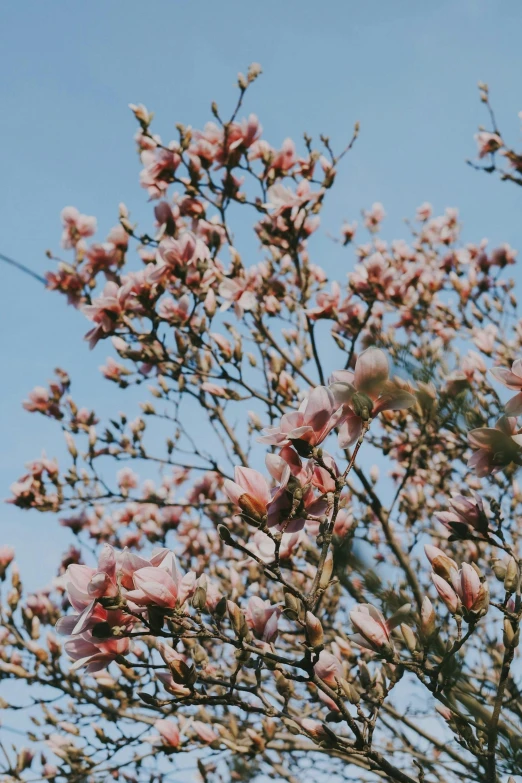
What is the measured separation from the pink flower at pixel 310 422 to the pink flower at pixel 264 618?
0.39 metres

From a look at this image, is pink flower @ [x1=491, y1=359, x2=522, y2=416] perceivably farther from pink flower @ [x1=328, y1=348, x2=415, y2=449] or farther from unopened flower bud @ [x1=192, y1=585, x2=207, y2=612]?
unopened flower bud @ [x1=192, y1=585, x2=207, y2=612]

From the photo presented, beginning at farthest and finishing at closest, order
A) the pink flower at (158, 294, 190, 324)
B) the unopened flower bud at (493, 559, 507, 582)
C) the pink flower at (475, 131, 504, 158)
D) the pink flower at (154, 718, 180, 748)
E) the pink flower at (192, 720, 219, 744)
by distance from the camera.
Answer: the pink flower at (475, 131, 504, 158) → the pink flower at (158, 294, 190, 324) → the pink flower at (192, 720, 219, 744) → the pink flower at (154, 718, 180, 748) → the unopened flower bud at (493, 559, 507, 582)

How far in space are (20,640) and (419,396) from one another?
8.36 feet

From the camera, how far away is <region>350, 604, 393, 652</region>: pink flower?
3.69 feet

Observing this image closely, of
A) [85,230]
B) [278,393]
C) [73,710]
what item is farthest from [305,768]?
[85,230]

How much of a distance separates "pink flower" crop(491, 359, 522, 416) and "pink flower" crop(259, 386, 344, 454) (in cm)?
35

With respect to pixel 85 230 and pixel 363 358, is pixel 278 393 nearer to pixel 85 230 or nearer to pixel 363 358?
pixel 85 230

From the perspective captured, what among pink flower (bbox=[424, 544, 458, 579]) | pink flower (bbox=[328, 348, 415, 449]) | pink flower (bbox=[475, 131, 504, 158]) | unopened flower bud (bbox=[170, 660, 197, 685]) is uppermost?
pink flower (bbox=[475, 131, 504, 158])

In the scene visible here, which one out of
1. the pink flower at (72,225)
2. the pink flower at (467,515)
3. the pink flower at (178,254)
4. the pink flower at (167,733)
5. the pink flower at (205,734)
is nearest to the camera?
the pink flower at (467,515)

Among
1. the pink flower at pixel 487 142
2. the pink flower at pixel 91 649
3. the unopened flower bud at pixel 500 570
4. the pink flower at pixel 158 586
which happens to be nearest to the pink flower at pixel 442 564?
the unopened flower bud at pixel 500 570

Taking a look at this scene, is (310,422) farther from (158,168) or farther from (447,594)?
(158,168)

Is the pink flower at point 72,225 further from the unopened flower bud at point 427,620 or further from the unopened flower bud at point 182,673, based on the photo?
the unopened flower bud at point 427,620

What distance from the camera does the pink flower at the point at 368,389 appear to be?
1.16 m

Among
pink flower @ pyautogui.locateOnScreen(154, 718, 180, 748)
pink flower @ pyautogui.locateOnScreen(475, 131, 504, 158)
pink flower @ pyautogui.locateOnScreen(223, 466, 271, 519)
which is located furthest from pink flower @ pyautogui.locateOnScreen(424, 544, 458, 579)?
pink flower @ pyautogui.locateOnScreen(475, 131, 504, 158)
